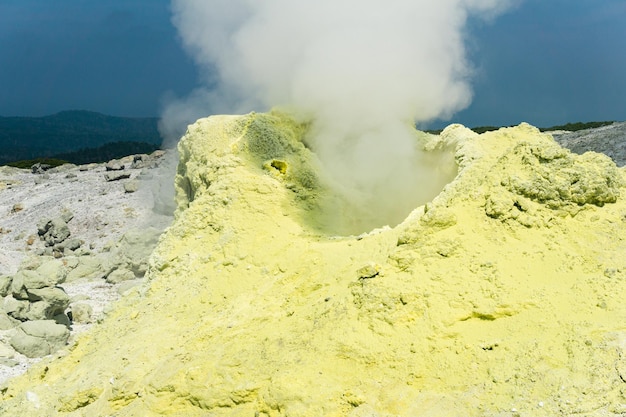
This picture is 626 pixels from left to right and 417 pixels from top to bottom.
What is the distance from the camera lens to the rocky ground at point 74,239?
1131cm

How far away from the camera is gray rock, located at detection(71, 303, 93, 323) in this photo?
474 inches

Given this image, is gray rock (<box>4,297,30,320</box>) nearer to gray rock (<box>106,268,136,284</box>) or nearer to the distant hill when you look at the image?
gray rock (<box>106,268,136,284</box>)

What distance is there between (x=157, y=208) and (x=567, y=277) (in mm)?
19750

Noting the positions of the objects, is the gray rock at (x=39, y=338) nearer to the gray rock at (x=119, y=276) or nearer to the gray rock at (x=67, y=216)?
the gray rock at (x=119, y=276)

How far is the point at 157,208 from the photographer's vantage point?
22.5 meters

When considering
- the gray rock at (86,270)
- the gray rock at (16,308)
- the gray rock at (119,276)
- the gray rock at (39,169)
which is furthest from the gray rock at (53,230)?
the gray rock at (39,169)

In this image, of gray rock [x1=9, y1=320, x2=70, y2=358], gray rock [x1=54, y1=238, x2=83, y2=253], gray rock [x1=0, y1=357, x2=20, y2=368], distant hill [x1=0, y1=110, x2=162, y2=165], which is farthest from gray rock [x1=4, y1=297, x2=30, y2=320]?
distant hill [x1=0, y1=110, x2=162, y2=165]

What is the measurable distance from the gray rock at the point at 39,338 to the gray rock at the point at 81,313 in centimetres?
124

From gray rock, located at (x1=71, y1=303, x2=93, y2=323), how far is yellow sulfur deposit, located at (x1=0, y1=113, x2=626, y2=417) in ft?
19.6

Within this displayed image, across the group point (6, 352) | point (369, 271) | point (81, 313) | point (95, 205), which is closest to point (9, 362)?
point (6, 352)

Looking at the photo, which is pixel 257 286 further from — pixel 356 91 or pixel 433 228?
pixel 356 91

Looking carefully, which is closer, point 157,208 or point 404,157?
point 404,157

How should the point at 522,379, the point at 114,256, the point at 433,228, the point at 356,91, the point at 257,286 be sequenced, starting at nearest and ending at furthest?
the point at 522,379 < the point at 433,228 < the point at 257,286 < the point at 356,91 < the point at 114,256

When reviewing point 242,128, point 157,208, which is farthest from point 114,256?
point 242,128
